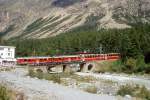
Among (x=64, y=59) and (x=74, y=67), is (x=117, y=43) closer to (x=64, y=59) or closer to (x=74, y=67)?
(x=74, y=67)

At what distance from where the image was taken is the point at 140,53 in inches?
4855

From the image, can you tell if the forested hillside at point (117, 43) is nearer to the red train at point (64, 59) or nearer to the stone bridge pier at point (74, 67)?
the red train at point (64, 59)

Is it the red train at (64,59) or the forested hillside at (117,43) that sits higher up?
the forested hillside at (117,43)

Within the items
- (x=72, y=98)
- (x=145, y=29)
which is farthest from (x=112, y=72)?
(x=72, y=98)

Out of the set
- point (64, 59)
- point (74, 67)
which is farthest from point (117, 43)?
point (64, 59)

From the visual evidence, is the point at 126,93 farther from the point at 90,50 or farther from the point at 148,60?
the point at 90,50

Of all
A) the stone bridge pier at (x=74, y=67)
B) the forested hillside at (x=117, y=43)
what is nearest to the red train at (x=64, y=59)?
the stone bridge pier at (x=74, y=67)

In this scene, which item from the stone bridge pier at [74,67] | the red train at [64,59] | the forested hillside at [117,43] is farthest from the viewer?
the forested hillside at [117,43]

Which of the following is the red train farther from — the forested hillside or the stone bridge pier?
the forested hillside

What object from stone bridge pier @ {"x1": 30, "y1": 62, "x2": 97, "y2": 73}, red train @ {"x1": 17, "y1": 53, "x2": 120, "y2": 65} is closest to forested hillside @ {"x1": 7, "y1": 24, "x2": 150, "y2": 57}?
red train @ {"x1": 17, "y1": 53, "x2": 120, "y2": 65}

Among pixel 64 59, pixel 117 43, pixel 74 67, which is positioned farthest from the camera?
pixel 117 43

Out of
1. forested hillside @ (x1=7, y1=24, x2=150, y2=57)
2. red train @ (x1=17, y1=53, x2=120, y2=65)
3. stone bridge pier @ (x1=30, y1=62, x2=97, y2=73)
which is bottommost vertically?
stone bridge pier @ (x1=30, y1=62, x2=97, y2=73)

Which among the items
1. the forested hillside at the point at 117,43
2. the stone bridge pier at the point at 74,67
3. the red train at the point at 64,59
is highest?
the forested hillside at the point at 117,43

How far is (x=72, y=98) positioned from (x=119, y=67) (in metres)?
85.5
